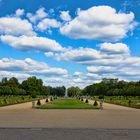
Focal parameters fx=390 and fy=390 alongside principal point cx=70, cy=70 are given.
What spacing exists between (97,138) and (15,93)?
114 m

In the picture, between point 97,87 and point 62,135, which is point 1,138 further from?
point 97,87

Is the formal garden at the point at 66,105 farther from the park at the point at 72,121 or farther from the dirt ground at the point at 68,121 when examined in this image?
the dirt ground at the point at 68,121

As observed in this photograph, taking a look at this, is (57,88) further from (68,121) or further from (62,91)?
(68,121)

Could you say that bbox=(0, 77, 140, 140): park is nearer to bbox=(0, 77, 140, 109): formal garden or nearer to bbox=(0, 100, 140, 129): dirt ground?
bbox=(0, 100, 140, 129): dirt ground

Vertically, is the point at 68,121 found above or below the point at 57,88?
below

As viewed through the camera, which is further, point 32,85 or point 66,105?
point 32,85

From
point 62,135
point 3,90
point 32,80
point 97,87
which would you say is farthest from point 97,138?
point 97,87

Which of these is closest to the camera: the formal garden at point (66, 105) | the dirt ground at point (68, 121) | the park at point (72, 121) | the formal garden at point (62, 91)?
the park at point (72, 121)

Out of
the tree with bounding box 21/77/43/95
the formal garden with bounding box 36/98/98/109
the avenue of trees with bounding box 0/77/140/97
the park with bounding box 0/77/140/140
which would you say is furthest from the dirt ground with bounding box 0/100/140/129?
the tree with bounding box 21/77/43/95

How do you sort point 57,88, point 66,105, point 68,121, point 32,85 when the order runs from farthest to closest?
point 57,88 → point 32,85 → point 66,105 → point 68,121

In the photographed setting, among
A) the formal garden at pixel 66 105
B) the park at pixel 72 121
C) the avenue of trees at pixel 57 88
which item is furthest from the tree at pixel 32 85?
the park at pixel 72 121

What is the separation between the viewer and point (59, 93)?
196m

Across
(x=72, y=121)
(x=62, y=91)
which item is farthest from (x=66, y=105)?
(x=62, y=91)

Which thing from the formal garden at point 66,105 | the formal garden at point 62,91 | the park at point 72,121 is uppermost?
the formal garden at point 62,91
